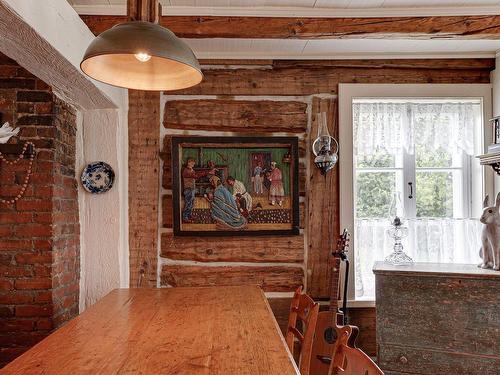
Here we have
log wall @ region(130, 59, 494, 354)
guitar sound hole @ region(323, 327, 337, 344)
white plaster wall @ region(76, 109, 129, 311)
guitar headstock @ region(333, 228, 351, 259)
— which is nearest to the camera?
guitar sound hole @ region(323, 327, 337, 344)

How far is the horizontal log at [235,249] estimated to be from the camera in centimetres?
341

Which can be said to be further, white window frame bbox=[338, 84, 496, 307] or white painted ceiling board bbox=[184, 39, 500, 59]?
white window frame bbox=[338, 84, 496, 307]

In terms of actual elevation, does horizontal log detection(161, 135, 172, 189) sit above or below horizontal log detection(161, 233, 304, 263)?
above

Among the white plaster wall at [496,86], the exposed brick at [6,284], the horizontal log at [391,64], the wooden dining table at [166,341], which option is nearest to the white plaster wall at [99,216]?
the exposed brick at [6,284]

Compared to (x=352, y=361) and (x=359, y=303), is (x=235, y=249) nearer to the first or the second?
(x=359, y=303)

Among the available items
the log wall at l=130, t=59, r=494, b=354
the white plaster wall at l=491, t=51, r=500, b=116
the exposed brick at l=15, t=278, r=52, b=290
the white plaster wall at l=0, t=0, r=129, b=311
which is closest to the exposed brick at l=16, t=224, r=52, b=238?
the exposed brick at l=15, t=278, r=52, b=290

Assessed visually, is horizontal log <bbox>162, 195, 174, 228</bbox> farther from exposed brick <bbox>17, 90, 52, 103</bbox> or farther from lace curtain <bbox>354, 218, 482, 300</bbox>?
lace curtain <bbox>354, 218, 482, 300</bbox>

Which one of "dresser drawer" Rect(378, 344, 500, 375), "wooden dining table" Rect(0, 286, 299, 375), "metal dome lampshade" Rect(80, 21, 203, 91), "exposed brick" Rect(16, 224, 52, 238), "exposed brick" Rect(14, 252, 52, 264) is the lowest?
"dresser drawer" Rect(378, 344, 500, 375)

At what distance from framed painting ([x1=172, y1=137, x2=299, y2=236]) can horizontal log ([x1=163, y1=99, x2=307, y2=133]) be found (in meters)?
0.11

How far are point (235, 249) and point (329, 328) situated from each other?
933 millimetres

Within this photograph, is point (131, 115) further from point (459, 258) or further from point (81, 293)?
point (459, 258)

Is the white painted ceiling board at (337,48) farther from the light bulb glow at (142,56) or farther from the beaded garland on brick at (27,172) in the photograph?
the light bulb glow at (142,56)

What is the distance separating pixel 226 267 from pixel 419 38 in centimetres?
214

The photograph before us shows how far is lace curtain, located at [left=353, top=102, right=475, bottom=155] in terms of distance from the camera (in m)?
3.50
